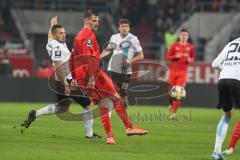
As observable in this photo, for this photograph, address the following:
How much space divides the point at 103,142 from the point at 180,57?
953 centimetres

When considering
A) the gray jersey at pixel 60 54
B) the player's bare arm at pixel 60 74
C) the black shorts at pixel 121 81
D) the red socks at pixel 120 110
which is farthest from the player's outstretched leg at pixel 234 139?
the black shorts at pixel 121 81

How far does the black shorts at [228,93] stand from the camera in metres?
13.2

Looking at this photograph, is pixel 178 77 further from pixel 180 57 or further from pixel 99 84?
pixel 99 84

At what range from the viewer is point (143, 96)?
31297 mm

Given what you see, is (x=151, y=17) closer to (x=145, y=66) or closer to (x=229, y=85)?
(x=145, y=66)

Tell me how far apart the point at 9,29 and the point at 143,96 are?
11.1 metres

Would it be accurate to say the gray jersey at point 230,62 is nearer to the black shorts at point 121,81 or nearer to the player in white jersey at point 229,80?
the player in white jersey at point 229,80

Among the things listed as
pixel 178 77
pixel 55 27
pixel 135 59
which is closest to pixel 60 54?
pixel 55 27

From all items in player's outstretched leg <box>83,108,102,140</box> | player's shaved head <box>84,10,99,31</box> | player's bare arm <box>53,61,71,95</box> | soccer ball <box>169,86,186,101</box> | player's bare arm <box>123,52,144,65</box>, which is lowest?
soccer ball <box>169,86,186,101</box>

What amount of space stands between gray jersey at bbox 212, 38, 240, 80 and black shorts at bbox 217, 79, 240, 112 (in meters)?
0.09

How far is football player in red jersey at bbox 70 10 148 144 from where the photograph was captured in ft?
49.8

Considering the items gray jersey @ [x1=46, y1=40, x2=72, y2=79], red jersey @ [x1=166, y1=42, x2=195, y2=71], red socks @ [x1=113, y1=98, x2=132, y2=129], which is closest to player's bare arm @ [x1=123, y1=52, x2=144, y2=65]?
gray jersey @ [x1=46, y1=40, x2=72, y2=79]

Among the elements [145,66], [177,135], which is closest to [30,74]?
[145,66]

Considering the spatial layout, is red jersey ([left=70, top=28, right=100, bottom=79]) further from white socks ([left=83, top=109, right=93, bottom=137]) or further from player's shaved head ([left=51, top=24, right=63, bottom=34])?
player's shaved head ([left=51, top=24, right=63, bottom=34])
